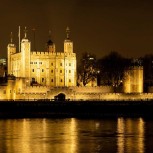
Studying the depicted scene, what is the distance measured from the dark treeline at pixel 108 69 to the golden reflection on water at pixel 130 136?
30900mm

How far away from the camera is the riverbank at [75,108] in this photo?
72562 millimetres

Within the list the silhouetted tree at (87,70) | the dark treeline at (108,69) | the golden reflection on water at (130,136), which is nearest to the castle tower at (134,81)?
the dark treeline at (108,69)

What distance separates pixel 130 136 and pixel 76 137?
3623 mm

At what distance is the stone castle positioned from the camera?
82000mm

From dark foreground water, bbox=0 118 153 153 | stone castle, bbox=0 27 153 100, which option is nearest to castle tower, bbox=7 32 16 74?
stone castle, bbox=0 27 153 100

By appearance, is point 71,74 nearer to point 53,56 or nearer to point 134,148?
point 53,56

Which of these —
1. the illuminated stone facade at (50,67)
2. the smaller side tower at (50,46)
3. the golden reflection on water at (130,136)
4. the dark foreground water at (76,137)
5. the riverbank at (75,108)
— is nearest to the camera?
the dark foreground water at (76,137)

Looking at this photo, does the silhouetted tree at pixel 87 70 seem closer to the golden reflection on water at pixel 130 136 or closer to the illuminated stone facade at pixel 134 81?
the illuminated stone facade at pixel 134 81

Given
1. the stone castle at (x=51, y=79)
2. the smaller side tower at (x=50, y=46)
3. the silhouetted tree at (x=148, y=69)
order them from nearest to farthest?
the stone castle at (x=51, y=79)
the silhouetted tree at (x=148, y=69)
the smaller side tower at (x=50, y=46)

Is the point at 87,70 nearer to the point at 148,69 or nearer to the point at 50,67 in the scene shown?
the point at 50,67

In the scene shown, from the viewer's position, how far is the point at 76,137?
4781 cm

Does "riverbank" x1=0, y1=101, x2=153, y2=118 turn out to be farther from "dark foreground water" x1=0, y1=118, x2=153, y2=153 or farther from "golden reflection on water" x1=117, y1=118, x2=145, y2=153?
"dark foreground water" x1=0, y1=118, x2=153, y2=153

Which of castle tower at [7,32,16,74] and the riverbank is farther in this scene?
castle tower at [7,32,16,74]

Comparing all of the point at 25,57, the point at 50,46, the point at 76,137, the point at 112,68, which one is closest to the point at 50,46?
the point at 50,46
